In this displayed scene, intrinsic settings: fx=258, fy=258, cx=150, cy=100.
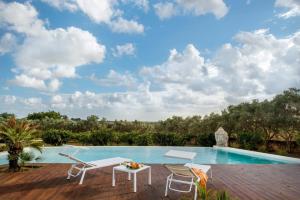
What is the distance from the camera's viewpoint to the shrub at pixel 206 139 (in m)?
15.3

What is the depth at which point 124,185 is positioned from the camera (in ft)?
18.5

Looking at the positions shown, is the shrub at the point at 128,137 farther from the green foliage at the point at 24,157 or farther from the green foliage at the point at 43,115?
the green foliage at the point at 43,115

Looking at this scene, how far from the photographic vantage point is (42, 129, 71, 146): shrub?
14898 millimetres

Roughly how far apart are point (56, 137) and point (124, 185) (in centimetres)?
1044

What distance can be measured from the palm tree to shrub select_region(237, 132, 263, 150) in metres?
10.7

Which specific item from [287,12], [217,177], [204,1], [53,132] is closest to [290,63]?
[287,12]

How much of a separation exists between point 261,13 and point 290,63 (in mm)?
2355

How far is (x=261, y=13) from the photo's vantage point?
9.95m

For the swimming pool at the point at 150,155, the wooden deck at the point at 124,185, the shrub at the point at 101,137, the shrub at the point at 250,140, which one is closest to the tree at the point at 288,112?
the shrub at the point at 250,140

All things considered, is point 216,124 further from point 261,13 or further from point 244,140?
point 261,13

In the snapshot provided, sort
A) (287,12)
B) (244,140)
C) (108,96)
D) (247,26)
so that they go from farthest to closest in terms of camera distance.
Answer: (108,96) → (244,140) → (247,26) → (287,12)

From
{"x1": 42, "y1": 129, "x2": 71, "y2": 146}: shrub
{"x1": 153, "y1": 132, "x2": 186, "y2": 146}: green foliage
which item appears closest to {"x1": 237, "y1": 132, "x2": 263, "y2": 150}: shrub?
{"x1": 153, "y1": 132, "x2": 186, "y2": 146}: green foliage

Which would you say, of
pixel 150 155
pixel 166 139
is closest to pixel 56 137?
pixel 150 155

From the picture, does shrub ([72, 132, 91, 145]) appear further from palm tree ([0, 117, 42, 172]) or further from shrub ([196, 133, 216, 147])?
palm tree ([0, 117, 42, 172])
